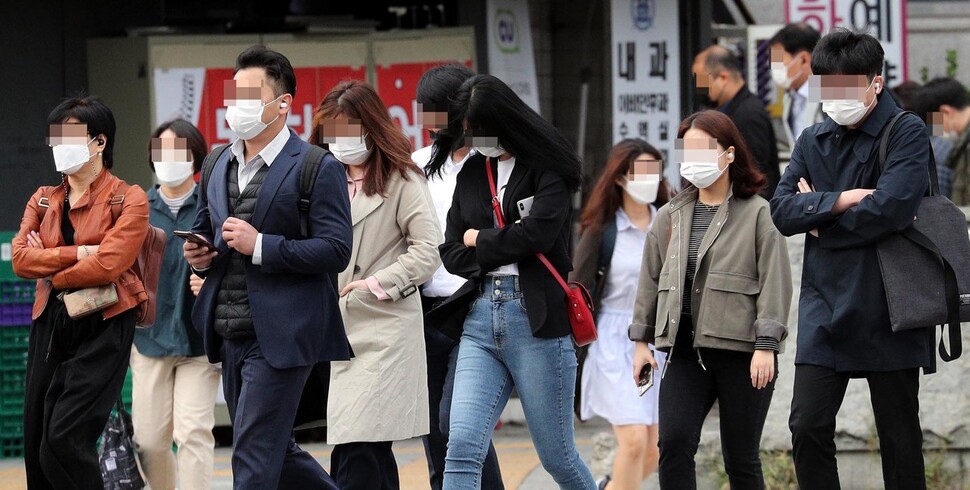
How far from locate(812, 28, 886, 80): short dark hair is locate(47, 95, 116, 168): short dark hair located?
2.94 m

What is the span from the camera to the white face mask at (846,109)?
524 centimetres

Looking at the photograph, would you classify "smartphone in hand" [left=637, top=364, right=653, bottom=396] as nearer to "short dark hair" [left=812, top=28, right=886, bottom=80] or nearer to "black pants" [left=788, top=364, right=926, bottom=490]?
"black pants" [left=788, top=364, right=926, bottom=490]

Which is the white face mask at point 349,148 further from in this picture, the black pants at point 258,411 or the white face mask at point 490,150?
the black pants at point 258,411

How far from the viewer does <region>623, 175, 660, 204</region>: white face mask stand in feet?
23.0

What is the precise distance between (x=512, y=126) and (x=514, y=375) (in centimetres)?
92

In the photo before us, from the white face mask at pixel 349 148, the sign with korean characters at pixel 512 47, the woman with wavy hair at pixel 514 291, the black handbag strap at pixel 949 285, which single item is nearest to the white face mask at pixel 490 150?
the woman with wavy hair at pixel 514 291

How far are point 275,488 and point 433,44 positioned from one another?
4.85 meters

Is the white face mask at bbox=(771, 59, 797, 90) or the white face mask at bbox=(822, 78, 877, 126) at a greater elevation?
the white face mask at bbox=(771, 59, 797, 90)

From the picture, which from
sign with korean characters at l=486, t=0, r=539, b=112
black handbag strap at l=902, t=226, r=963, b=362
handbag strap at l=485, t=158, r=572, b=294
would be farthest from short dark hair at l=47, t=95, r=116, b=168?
sign with korean characters at l=486, t=0, r=539, b=112

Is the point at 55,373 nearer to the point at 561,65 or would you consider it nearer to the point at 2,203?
the point at 2,203

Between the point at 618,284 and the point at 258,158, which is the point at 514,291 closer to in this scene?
the point at 258,158

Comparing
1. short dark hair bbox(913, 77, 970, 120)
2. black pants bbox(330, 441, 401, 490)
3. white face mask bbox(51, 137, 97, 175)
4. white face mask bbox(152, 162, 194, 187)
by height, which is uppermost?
short dark hair bbox(913, 77, 970, 120)

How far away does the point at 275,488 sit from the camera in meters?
5.22

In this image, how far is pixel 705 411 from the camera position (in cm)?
566
